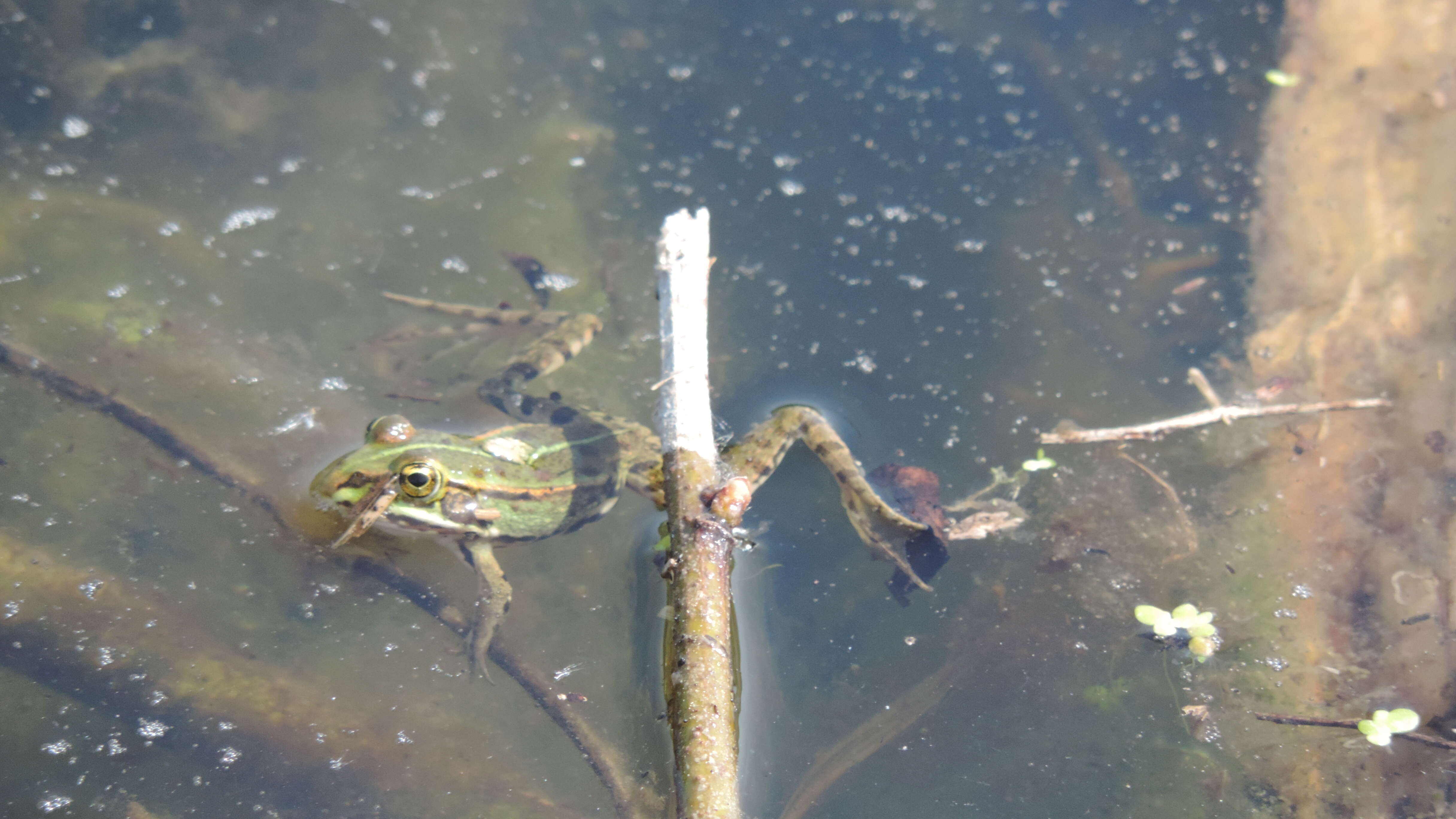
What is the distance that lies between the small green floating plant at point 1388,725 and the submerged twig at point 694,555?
1787mm

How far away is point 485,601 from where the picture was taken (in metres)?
2.82

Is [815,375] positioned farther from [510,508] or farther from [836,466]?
[510,508]

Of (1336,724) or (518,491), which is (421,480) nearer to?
(518,491)

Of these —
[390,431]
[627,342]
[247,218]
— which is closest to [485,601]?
[390,431]

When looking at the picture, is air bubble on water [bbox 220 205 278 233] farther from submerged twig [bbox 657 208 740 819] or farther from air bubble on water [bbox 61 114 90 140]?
submerged twig [bbox 657 208 740 819]

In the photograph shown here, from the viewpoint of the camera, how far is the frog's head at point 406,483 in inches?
112

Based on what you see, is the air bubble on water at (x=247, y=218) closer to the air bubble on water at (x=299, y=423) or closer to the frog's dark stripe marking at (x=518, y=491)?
the air bubble on water at (x=299, y=423)

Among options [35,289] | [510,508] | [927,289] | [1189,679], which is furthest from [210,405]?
[1189,679]

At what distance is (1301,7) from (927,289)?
2888 millimetres

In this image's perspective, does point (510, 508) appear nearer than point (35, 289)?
Yes

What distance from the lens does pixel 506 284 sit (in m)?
3.74

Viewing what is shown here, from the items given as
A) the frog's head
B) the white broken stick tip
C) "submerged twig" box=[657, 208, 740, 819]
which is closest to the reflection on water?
the frog's head

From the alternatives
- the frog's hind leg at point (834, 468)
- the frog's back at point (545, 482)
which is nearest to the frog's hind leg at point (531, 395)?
the frog's back at point (545, 482)

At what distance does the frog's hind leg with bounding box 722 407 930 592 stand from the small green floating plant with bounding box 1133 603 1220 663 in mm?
697
